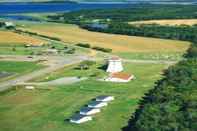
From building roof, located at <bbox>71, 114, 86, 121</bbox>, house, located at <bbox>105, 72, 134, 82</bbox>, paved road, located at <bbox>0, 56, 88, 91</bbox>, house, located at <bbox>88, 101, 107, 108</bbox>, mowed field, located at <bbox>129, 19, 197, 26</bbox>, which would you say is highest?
building roof, located at <bbox>71, 114, 86, 121</bbox>

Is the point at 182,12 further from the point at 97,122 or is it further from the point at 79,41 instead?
the point at 97,122

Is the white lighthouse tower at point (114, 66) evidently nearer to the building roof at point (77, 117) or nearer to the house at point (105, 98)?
the house at point (105, 98)

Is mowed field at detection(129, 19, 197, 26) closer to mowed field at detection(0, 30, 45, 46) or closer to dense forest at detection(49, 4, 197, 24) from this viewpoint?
dense forest at detection(49, 4, 197, 24)

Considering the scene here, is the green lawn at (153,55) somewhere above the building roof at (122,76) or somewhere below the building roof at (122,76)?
below

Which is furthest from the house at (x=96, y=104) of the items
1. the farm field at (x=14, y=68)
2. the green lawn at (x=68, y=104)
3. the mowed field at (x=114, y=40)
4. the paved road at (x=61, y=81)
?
the mowed field at (x=114, y=40)

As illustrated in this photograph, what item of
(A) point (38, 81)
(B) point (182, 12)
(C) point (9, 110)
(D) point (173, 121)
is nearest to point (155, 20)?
(B) point (182, 12)

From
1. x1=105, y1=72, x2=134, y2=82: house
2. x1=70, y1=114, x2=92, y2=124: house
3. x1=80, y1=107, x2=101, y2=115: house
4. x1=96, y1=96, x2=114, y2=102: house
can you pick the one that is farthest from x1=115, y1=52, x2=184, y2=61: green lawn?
x1=70, y1=114, x2=92, y2=124: house
